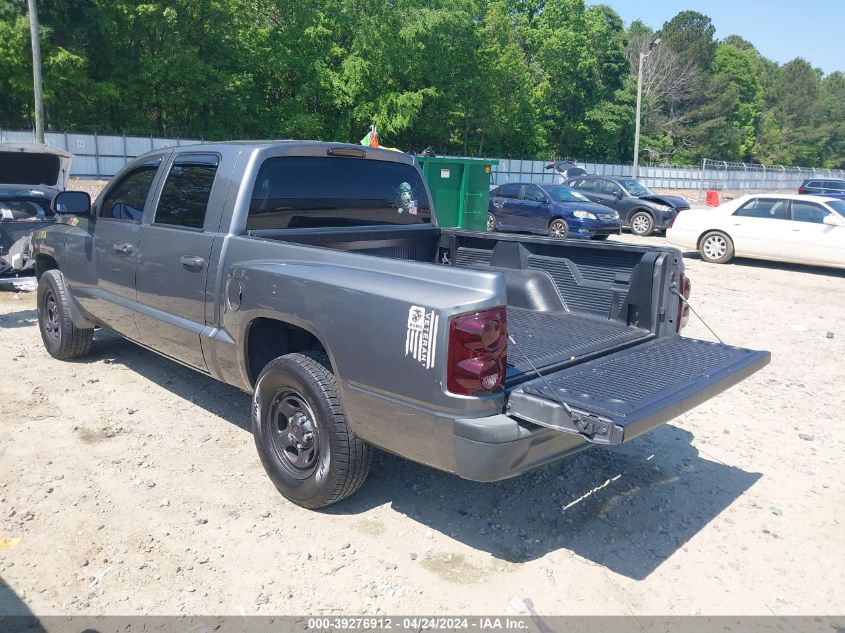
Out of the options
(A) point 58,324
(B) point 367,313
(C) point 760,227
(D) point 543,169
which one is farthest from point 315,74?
(B) point 367,313

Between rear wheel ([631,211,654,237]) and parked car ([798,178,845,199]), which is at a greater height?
parked car ([798,178,845,199])

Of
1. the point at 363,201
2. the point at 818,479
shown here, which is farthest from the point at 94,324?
the point at 818,479

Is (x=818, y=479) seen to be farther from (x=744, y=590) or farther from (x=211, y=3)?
(x=211, y=3)

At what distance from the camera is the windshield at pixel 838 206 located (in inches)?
519

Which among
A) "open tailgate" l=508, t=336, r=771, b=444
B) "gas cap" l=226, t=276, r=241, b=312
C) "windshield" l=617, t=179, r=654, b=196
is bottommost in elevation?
"open tailgate" l=508, t=336, r=771, b=444

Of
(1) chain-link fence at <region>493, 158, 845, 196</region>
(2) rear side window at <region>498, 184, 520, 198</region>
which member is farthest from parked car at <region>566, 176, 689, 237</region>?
(1) chain-link fence at <region>493, 158, 845, 196</region>

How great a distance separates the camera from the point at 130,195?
210 inches

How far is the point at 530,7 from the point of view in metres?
68.5

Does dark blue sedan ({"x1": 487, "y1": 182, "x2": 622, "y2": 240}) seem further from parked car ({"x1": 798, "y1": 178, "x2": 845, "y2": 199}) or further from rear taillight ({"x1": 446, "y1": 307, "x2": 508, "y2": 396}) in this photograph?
parked car ({"x1": 798, "y1": 178, "x2": 845, "y2": 199})

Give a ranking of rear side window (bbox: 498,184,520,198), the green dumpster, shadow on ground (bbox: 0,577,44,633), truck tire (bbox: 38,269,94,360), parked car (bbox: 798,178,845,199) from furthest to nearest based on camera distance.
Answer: parked car (bbox: 798,178,845,199), rear side window (bbox: 498,184,520,198), the green dumpster, truck tire (bbox: 38,269,94,360), shadow on ground (bbox: 0,577,44,633)

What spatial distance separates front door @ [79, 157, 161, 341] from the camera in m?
5.07

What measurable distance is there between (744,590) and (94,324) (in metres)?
5.12

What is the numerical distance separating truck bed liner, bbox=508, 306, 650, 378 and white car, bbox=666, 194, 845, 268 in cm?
1083

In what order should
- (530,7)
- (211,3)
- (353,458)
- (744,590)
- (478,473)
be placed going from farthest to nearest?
(530,7) < (211,3) < (353,458) < (744,590) < (478,473)
